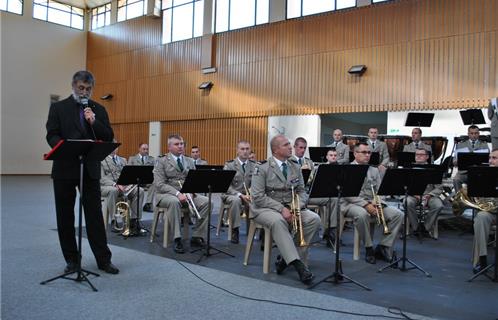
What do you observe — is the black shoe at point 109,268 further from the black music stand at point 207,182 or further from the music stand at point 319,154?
the music stand at point 319,154

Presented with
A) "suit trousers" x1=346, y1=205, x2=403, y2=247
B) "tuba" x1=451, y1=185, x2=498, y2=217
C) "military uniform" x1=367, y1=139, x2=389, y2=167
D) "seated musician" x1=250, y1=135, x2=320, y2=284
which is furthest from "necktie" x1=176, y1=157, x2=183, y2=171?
"military uniform" x1=367, y1=139, x2=389, y2=167

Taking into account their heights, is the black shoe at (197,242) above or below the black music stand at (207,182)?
below

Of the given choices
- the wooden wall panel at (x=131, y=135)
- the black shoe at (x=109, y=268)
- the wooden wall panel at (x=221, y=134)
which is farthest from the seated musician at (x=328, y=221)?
the wooden wall panel at (x=131, y=135)

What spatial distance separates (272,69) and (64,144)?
13138 millimetres

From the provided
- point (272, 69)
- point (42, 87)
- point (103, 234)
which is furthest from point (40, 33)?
point (103, 234)

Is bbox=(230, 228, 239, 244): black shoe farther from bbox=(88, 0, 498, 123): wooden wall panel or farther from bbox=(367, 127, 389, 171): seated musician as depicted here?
bbox=(88, 0, 498, 123): wooden wall panel

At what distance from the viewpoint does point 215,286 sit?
426 centimetres

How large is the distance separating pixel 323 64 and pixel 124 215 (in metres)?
9.94

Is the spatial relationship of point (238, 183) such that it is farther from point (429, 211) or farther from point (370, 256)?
point (429, 211)

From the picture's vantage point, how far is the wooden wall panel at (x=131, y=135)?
68.5 ft

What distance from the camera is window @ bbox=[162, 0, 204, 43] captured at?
1845 centimetres

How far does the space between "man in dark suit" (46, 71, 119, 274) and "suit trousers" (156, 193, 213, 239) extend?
1447 mm

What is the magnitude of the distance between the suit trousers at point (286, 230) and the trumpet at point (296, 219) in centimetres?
8

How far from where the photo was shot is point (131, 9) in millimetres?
21188
